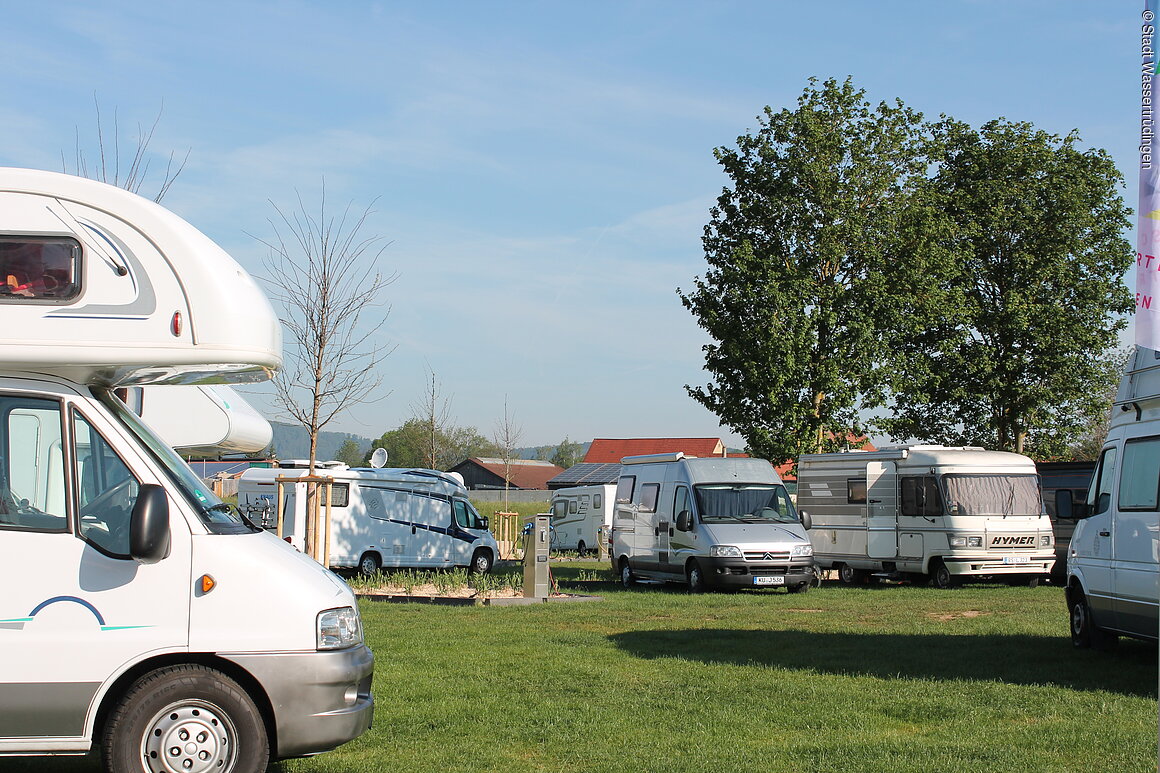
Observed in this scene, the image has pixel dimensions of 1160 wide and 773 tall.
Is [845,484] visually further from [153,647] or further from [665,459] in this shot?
[153,647]

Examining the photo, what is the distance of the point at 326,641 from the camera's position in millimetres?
6180

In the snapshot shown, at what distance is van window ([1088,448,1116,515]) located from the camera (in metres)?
10.9

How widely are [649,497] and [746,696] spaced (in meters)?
13.3

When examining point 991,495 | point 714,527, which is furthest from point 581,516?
point 714,527

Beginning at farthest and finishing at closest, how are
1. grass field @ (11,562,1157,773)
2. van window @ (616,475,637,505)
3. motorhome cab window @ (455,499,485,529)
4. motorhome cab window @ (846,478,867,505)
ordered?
motorhome cab window @ (455,499,485,529), van window @ (616,475,637,505), motorhome cab window @ (846,478,867,505), grass field @ (11,562,1157,773)

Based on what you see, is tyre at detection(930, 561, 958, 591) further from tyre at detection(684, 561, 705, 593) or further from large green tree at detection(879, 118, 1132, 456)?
large green tree at detection(879, 118, 1132, 456)

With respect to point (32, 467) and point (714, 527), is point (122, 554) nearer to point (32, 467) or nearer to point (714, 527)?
point (32, 467)

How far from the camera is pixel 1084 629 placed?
11773mm

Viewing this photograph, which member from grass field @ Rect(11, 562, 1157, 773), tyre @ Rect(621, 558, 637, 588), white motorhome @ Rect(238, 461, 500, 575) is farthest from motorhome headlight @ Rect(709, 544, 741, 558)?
white motorhome @ Rect(238, 461, 500, 575)

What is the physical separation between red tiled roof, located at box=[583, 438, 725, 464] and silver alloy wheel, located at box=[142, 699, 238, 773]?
74574 millimetres

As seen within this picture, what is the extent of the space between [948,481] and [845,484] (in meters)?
2.56

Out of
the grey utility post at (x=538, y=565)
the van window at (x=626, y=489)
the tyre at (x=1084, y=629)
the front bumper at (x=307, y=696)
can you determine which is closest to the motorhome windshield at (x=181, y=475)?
the front bumper at (x=307, y=696)

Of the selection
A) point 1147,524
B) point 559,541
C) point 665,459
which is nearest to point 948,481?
point 665,459

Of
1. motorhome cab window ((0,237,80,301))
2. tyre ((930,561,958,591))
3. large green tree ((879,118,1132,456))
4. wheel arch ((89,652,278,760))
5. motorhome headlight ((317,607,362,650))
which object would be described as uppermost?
large green tree ((879,118,1132,456))
